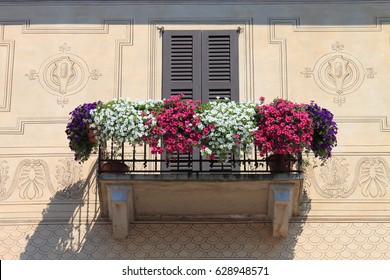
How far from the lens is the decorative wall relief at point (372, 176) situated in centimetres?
1280

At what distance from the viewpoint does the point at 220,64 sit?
13.6 m

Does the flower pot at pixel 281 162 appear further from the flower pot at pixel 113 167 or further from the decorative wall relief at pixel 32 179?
the decorative wall relief at pixel 32 179

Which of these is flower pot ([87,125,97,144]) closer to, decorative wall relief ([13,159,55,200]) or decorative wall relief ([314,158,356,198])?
decorative wall relief ([13,159,55,200])

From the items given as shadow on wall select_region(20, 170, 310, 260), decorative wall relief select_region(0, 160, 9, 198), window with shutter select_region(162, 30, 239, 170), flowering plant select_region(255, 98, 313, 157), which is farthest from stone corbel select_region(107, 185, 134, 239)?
window with shutter select_region(162, 30, 239, 170)

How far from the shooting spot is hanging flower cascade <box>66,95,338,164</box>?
11859 millimetres

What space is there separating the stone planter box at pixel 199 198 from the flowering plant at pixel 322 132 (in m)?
0.42

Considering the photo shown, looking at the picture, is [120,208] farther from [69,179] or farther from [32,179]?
[32,179]

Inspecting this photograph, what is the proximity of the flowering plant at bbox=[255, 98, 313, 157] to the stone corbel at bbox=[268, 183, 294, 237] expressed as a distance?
0.39 metres

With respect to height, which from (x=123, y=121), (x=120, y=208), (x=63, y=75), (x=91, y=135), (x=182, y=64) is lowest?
(x=120, y=208)

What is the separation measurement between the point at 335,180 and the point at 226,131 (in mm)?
1761

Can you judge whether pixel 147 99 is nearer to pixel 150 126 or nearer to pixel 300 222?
pixel 150 126

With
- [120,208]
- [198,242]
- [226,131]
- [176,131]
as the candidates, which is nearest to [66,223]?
[120,208]

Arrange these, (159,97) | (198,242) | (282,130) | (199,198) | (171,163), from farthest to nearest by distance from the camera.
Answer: (159,97) → (171,163) → (198,242) → (199,198) → (282,130)

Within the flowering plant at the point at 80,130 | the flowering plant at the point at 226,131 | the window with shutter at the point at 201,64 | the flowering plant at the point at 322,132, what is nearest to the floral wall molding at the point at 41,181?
the flowering plant at the point at 80,130
